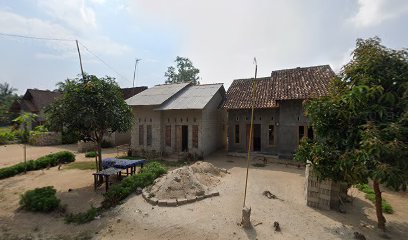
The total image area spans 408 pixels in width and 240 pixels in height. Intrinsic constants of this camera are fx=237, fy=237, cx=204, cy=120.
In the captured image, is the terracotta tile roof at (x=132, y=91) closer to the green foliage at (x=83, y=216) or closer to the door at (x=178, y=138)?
the door at (x=178, y=138)

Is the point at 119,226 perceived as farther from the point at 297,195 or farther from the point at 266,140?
the point at 266,140

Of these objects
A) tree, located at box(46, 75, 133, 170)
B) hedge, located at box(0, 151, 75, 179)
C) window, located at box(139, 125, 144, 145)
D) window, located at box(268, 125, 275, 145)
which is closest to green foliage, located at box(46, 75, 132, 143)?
tree, located at box(46, 75, 133, 170)

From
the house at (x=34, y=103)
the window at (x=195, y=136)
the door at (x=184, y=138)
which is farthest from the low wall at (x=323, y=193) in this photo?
the house at (x=34, y=103)

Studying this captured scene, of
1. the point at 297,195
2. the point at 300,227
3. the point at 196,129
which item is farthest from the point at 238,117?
the point at 300,227

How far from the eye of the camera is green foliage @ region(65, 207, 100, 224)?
8.73 meters

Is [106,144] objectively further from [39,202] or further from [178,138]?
[39,202]

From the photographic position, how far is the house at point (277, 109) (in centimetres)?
1661

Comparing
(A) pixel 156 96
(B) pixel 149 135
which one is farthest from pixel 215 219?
(A) pixel 156 96

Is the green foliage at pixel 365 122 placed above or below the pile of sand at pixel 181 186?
above

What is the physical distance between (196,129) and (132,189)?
8.80 m

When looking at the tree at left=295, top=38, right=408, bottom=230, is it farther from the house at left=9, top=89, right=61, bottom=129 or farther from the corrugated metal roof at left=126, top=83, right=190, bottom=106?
the house at left=9, top=89, right=61, bottom=129

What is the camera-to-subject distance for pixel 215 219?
27.1 feet

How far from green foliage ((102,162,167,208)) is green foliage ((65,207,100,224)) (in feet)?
1.82

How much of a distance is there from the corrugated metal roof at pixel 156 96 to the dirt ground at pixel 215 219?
31.5ft
